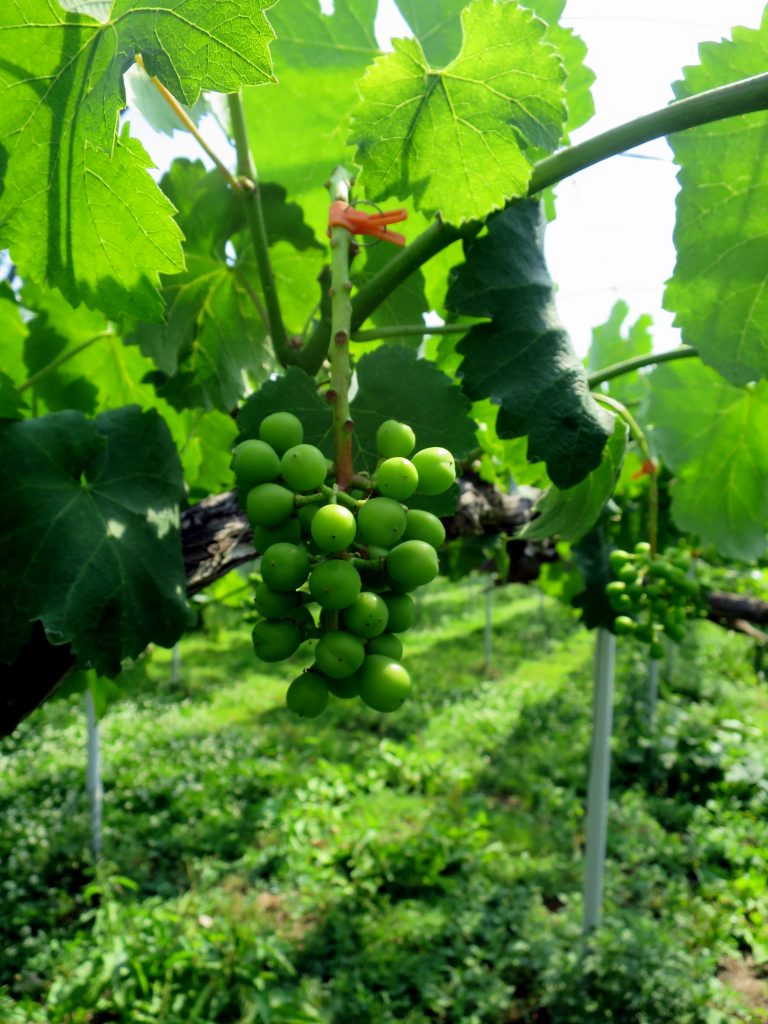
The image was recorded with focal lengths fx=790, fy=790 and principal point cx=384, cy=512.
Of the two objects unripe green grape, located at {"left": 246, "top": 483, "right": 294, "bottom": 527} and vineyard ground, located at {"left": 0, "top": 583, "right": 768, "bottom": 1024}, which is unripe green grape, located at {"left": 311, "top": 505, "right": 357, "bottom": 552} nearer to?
unripe green grape, located at {"left": 246, "top": 483, "right": 294, "bottom": 527}

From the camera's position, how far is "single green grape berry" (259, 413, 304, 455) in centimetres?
73

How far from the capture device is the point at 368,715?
970cm

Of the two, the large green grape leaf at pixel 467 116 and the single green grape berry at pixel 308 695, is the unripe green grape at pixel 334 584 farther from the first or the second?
the large green grape leaf at pixel 467 116

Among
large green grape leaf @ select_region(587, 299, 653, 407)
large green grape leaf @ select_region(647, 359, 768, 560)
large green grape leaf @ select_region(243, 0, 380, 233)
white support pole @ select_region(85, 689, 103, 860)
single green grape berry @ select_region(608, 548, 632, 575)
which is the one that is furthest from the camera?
white support pole @ select_region(85, 689, 103, 860)

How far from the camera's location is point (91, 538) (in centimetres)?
102

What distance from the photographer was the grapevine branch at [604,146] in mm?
744

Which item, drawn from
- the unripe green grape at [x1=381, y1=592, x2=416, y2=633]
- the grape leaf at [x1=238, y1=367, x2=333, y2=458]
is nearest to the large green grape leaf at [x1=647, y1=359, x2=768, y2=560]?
the grape leaf at [x1=238, y1=367, x2=333, y2=458]

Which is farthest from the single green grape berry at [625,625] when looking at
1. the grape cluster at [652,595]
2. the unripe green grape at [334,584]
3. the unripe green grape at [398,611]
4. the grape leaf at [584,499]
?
the unripe green grape at [334,584]

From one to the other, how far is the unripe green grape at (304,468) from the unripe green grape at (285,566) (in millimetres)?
54

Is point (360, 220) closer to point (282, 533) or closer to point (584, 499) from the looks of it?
point (282, 533)

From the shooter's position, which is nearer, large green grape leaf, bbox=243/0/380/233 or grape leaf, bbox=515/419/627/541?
grape leaf, bbox=515/419/627/541

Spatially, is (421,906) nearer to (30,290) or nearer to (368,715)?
(368,715)

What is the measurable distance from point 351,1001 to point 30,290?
4.71 m

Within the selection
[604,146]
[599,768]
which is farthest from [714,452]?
[599,768]
